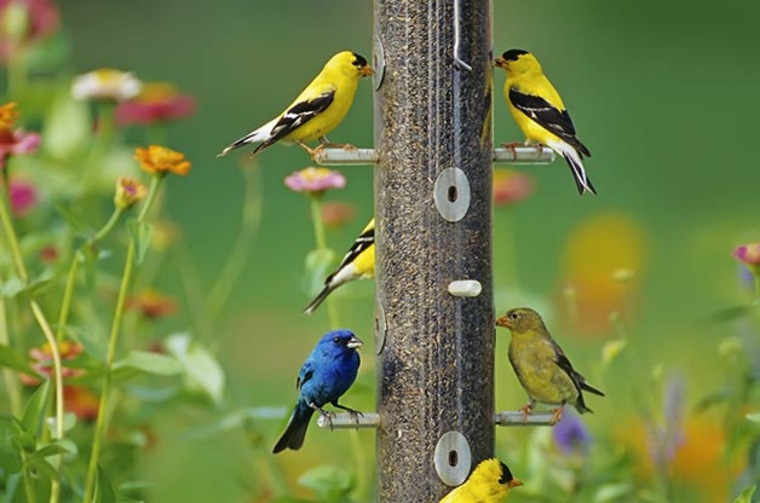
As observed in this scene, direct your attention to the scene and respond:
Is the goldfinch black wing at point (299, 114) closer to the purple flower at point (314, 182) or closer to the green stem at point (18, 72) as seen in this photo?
the purple flower at point (314, 182)

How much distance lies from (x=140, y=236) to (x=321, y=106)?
37cm

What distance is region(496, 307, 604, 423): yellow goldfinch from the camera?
283 centimetres

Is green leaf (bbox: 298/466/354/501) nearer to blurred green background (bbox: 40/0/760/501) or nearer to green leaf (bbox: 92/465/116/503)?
blurred green background (bbox: 40/0/760/501)

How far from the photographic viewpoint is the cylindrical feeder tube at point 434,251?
110 inches

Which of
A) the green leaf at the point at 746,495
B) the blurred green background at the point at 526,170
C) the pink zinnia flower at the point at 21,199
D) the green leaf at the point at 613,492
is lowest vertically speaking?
the blurred green background at the point at 526,170

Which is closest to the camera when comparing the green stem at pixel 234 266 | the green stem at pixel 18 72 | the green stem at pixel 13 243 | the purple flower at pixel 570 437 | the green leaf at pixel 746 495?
the green leaf at pixel 746 495

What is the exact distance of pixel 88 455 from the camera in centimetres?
326

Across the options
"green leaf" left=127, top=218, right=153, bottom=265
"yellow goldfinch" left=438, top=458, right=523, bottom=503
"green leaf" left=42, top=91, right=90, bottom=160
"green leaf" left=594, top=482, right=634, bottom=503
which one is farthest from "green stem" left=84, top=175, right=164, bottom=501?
"green leaf" left=42, top=91, right=90, bottom=160

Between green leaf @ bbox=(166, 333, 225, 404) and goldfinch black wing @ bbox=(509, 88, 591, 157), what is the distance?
32.0 inches

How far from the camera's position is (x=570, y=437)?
3.32 m

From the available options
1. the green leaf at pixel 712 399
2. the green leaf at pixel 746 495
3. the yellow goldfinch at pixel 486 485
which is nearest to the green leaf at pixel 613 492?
the green leaf at pixel 712 399

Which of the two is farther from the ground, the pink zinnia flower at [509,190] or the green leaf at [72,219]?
the green leaf at [72,219]

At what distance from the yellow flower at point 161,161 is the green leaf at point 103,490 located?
52 centimetres

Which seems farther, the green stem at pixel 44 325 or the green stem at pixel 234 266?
the green stem at pixel 234 266
